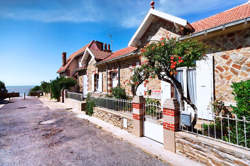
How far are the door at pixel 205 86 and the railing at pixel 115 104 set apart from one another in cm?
291

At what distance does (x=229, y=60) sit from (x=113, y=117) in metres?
5.17

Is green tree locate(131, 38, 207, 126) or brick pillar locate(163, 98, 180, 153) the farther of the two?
green tree locate(131, 38, 207, 126)

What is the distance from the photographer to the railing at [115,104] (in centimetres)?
561

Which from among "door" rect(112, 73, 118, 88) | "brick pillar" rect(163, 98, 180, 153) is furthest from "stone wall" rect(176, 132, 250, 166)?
"door" rect(112, 73, 118, 88)

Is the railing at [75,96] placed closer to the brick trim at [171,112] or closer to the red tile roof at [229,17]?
the brick trim at [171,112]

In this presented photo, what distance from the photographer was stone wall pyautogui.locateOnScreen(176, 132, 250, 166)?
8.14 feet

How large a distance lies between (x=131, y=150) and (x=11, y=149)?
3.76 metres

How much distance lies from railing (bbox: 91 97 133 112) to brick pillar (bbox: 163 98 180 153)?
1.90 metres

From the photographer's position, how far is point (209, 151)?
287 cm

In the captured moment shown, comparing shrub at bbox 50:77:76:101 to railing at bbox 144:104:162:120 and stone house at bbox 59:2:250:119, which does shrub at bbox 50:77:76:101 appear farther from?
railing at bbox 144:104:162:120

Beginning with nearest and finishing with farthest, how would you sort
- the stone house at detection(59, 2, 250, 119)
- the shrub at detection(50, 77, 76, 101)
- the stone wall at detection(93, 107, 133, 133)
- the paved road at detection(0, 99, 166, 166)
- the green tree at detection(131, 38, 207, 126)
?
the paved road at detection(0, 99, 166, 166) → the green tree at detection(131, 38, 207, 126) → the stone house at detection(59, 2, 250, 119) → the stone wall at detection(93, 107, 133, 133) → the shrub at detection(50, 77, 76, 101)

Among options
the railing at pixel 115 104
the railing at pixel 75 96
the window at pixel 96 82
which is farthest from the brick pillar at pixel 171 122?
the window at pixel 96 82

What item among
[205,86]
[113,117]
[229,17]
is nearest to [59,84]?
[113,117]

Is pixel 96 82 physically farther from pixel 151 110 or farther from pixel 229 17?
pixel 229 17
